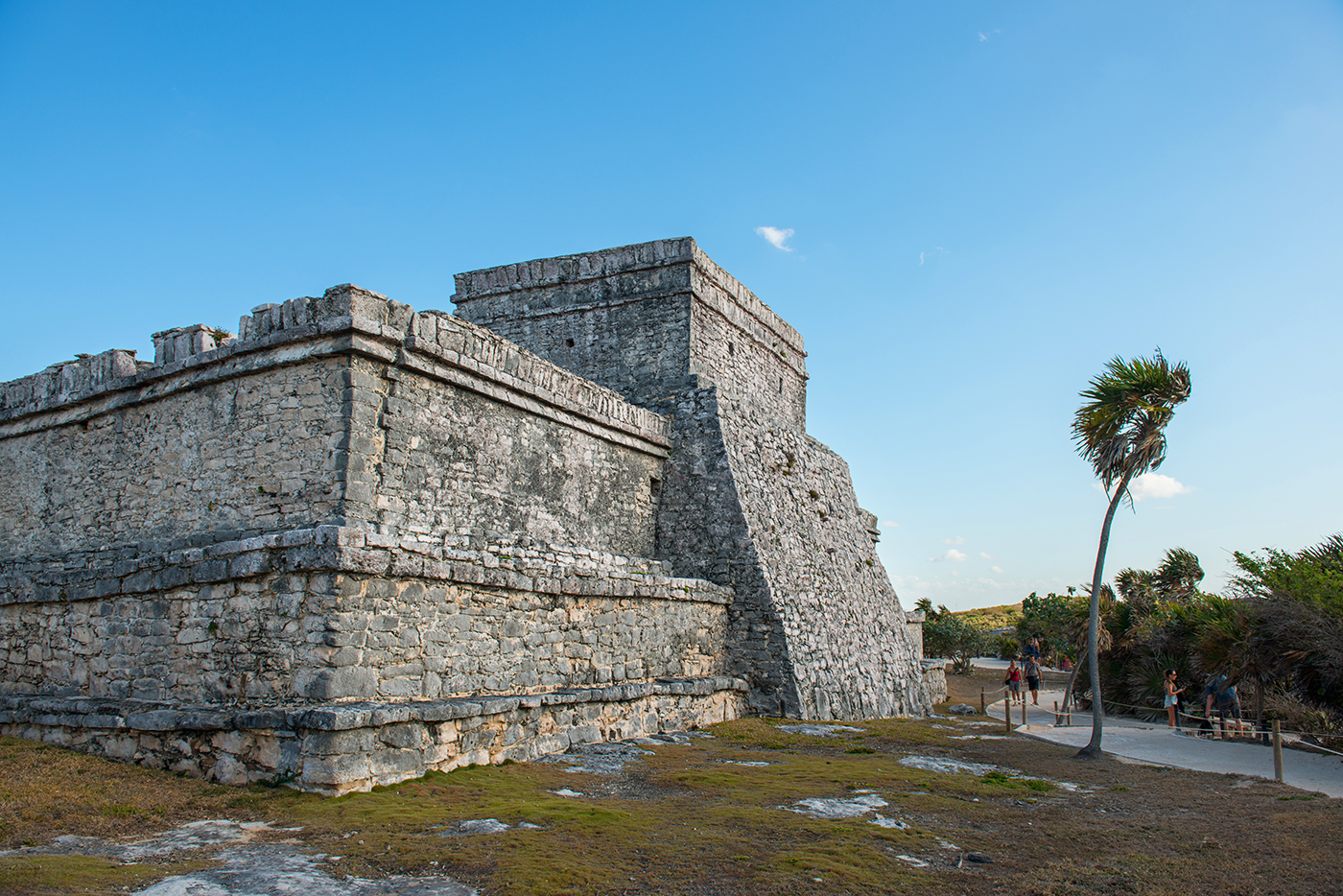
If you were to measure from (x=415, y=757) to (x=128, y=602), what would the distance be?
3107mm

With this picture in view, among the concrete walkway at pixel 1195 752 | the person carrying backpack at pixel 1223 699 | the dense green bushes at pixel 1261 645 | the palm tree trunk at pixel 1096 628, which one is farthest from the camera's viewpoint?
the person carrying backpack at pixel 1223 699

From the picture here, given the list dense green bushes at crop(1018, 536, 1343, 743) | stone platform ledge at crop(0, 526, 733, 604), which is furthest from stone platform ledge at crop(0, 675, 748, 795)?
dense green bushes at crop(1018, 536, 1343, 743)

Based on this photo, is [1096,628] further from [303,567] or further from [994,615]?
[994,615]

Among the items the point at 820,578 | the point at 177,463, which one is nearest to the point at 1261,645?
the point at 820,578

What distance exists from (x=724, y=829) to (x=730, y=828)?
0.19 ft

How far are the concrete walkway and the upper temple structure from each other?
3.03 metres

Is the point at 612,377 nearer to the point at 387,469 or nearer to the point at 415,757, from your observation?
the point at 387,469

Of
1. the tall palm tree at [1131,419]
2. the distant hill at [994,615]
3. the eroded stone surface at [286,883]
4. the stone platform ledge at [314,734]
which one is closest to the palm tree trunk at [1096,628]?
the tall palm tree at [1131,419]

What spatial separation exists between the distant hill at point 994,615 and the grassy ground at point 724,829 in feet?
166

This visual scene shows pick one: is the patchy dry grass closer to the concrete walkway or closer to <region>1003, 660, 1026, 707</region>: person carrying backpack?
the concrete walkway

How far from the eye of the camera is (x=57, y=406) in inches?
372

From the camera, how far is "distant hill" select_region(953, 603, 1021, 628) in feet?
190

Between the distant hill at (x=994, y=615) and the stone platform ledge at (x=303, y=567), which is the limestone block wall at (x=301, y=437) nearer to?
the stone platform ledge at (x=303, y=567)

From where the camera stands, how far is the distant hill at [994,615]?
190 feet
